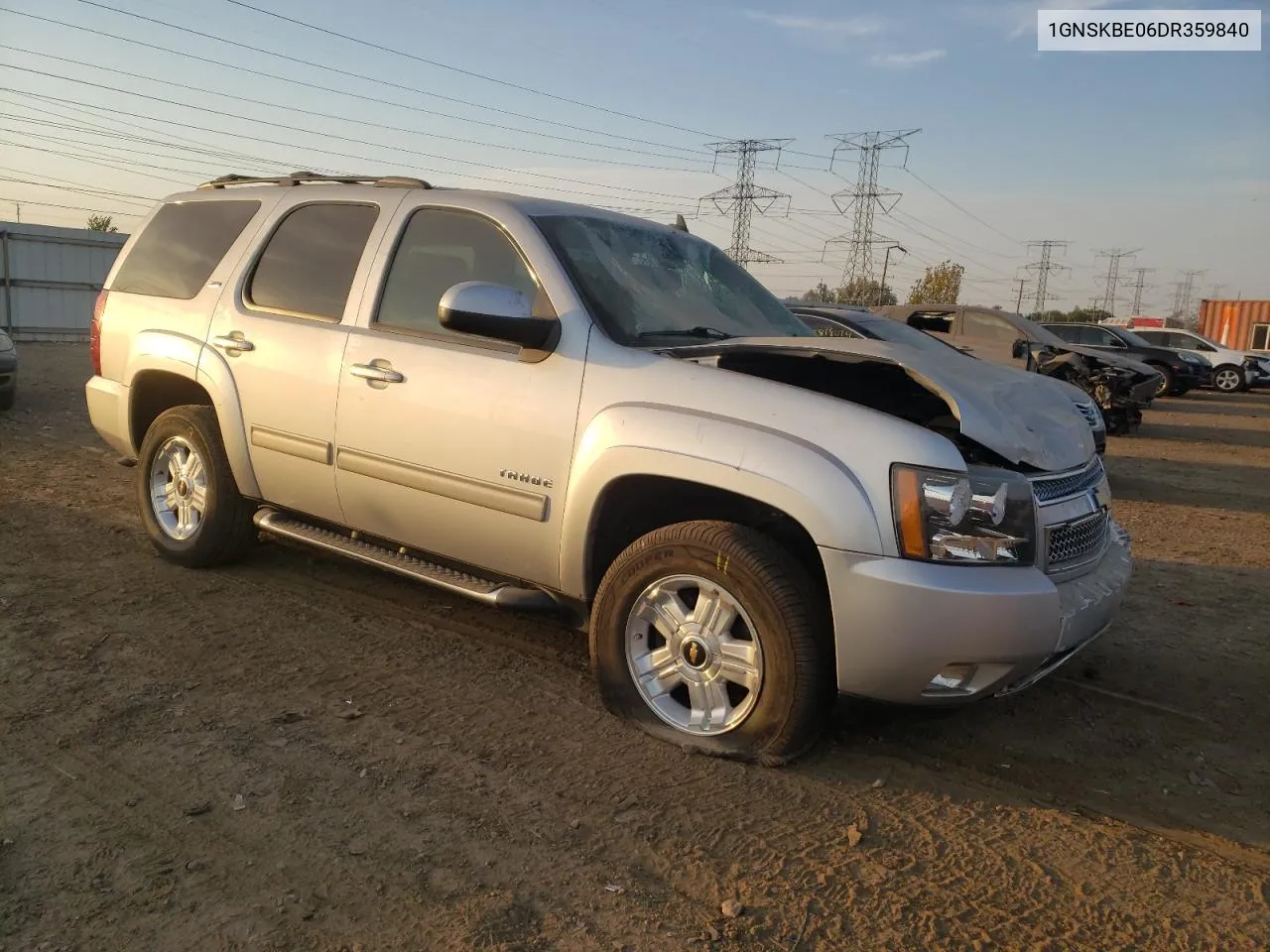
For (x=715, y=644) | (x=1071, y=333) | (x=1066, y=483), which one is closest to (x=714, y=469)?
(x=715, y=644)

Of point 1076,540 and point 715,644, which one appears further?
point 1076,540

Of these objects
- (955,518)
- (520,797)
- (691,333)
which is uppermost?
(691,333)

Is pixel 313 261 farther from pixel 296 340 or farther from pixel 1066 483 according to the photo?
pixel 1066 483

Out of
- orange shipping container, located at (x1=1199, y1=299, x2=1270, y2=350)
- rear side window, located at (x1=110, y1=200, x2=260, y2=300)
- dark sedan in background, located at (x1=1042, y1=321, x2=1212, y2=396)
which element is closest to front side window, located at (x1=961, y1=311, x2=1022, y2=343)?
dark sedan in background, located at (x1=1042, y1=321, x2=1212, y2=396)

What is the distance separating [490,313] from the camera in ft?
11.5

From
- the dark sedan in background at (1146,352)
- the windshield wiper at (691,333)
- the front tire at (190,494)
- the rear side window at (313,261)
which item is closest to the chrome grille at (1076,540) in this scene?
the windshield wiper at (691,333)

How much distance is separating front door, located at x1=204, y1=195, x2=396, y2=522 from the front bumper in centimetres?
242

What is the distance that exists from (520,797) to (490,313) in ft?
5.39

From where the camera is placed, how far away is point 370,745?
133 inches

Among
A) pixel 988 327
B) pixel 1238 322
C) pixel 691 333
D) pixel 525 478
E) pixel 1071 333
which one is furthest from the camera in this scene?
pixel 1238 322

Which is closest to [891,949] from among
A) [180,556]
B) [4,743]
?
[4,743]

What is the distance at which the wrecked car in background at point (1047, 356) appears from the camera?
13.6 metres

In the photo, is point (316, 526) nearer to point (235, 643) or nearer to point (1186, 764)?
point (235, 643)

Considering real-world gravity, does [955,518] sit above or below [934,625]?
above
